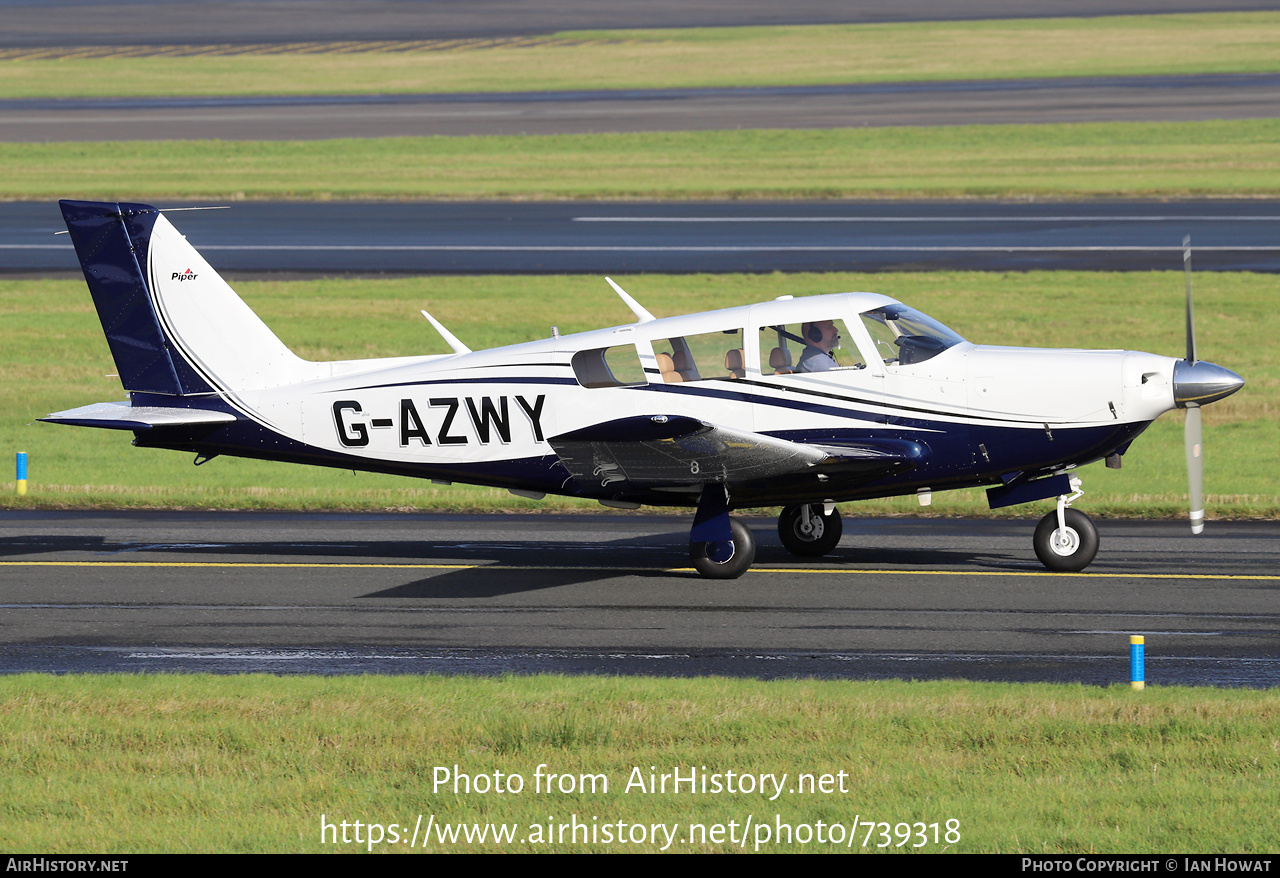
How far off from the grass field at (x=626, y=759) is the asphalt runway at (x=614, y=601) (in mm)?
1139

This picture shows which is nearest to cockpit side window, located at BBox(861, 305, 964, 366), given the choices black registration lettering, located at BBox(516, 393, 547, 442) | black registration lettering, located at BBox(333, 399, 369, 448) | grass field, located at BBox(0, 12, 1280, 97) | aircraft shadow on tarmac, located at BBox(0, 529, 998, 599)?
aircraft shadow on tarmac, located at BBox(0, 529, 998, 599)

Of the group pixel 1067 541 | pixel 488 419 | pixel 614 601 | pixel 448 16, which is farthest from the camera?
pixel 448 16

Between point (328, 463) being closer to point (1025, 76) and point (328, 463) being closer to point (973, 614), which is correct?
point (973, 614)

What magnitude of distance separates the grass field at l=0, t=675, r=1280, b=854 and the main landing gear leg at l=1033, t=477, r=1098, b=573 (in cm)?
428

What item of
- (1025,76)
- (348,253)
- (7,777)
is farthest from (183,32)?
(7,777)

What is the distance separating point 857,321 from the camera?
562 inches

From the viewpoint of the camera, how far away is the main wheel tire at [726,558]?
14.5 meters

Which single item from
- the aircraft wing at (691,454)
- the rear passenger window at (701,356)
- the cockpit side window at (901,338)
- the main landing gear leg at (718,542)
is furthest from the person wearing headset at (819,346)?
the main landing gear leg at (718,542)

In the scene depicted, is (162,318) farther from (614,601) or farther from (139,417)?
(614,601)

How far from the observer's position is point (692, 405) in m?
14.5

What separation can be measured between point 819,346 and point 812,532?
2.19m

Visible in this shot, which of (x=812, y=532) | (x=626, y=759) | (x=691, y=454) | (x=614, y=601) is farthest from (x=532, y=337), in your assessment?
(x=626, y=759)

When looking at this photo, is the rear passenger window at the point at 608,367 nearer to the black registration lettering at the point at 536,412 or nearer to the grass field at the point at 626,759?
the black registration lettering at the point at 536,412

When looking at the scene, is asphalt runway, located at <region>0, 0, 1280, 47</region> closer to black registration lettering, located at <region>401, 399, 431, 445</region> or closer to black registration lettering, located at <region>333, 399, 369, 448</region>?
black registration lettering, located at <region>333, 399, 369, 448</region>
